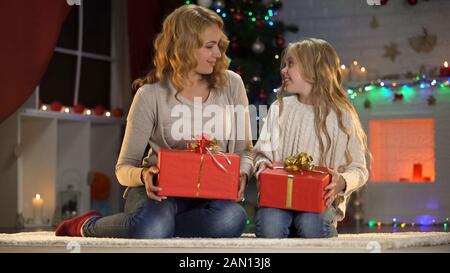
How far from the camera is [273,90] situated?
19.4 feet

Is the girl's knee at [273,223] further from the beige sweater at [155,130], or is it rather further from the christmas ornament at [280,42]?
the christmas ornament at [280,42]

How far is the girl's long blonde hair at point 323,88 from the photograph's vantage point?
271 cm

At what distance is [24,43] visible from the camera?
16.2 ft

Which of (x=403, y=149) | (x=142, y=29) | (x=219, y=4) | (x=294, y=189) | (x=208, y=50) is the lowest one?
(x=294, y=189)

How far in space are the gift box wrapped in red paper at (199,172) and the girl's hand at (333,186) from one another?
262 mm

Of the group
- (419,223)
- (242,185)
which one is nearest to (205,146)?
(242,185)

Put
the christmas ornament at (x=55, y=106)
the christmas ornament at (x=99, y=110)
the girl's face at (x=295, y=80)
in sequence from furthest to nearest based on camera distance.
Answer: the christmas ornament at (x=99, y=110) < the christmas ornament at (x=55, y=106) < the girl's face at (x=295, y=80)

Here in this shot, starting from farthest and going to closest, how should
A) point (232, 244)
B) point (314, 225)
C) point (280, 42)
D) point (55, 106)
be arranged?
1. point (280, 42)
2. point (55, 106)
3. point (314, 225)
4. point (232, 244)

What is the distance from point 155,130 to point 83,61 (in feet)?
11.3

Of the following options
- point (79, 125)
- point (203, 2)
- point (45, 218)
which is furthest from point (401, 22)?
point (45, 218)

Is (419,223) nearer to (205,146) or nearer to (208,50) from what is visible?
(208,50)

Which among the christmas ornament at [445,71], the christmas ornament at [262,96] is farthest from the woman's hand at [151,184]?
the christmas ornament at [445,71]

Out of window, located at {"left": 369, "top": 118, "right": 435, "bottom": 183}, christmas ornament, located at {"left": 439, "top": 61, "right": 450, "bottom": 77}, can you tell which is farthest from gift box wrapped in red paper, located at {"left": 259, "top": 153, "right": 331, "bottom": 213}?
window, located at {"left": 369, "top": 118, "right": 435, "bottom": 183}
